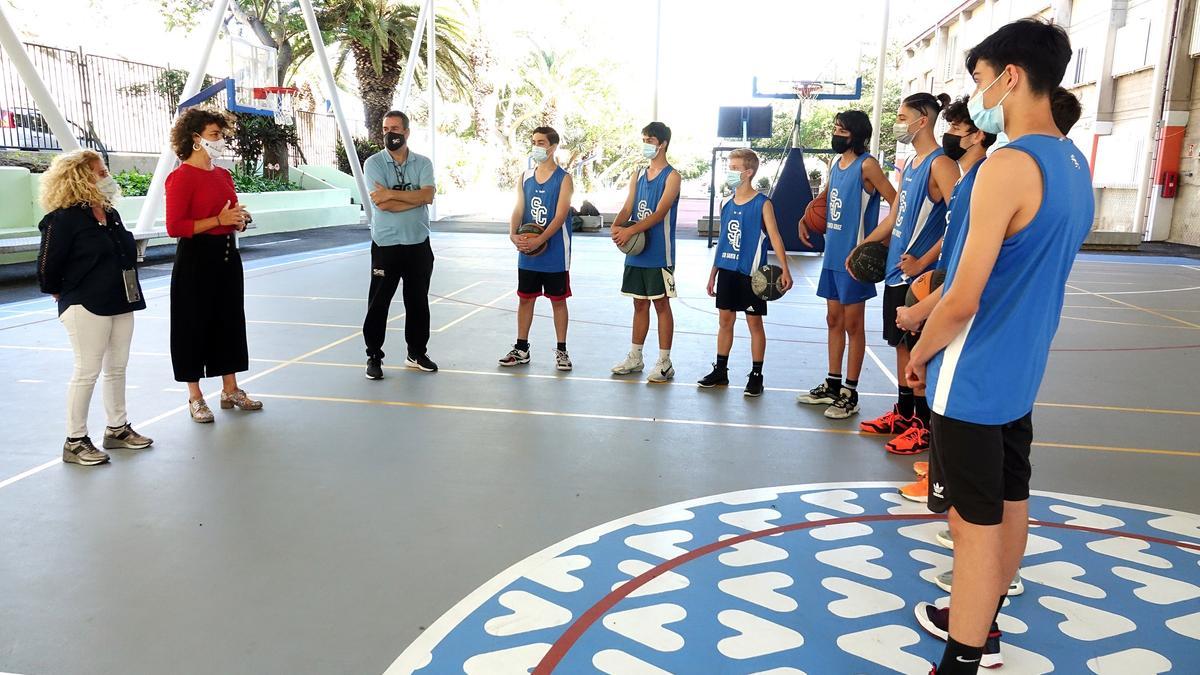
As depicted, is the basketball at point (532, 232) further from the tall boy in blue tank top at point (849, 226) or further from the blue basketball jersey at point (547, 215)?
the tall boy in blue tank top at point (849, 226)

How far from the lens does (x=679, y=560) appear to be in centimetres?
328

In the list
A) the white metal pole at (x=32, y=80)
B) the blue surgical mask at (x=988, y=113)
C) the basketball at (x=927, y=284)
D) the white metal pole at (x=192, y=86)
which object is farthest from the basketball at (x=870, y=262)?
the white metal pole at (x=192, y=86)

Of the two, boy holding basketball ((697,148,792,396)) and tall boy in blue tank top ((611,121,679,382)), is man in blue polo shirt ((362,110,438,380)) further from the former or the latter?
boy holding basketball ((697,148,792,396))

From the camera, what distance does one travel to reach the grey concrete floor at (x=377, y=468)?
9.26 ft

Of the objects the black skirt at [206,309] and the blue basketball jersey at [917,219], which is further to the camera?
the black skirt at [206,309]

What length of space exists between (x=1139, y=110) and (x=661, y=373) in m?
19.5

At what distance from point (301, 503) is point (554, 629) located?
1609 millimetres

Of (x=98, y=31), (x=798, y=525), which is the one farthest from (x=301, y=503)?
(x=98, y=31)

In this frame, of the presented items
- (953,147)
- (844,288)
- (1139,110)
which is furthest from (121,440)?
(1139,110)

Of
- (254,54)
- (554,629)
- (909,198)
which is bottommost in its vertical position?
(554,629)

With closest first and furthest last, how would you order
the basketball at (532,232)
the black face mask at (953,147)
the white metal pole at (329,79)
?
the black face mask at (953,147)
the basketball at (532,232)
the white metal pole at (329,79)

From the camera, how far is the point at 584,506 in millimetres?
3826

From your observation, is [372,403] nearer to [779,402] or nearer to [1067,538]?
[779,402]

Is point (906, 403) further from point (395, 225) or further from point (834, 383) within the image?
point (395, 225)
